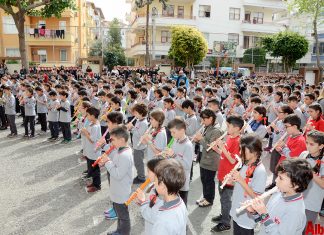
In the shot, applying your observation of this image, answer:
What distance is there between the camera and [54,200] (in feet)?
20.5

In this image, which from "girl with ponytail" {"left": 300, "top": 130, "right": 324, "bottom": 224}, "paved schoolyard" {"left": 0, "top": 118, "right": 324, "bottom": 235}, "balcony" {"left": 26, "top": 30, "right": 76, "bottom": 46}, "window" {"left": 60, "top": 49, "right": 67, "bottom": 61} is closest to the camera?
"girl with ponytail" {"left": 300, "top": 130, "right": 324, "bottom": 224}

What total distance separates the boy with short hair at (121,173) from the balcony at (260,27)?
39196 mm

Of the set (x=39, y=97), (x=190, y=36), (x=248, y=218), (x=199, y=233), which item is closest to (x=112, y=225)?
(x=199, y=233)

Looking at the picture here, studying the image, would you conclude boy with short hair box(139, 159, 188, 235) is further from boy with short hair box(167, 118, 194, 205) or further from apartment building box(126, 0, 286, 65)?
apartment building box(126, 0, 286, 65)

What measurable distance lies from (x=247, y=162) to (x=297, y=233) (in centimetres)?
111

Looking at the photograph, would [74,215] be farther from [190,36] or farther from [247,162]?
[190,36]

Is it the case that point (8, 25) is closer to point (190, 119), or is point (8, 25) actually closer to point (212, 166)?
point (190, 119)

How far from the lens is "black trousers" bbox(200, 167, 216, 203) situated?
5.67m

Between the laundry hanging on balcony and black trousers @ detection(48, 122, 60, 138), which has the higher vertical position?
the laundry hanging on balcony

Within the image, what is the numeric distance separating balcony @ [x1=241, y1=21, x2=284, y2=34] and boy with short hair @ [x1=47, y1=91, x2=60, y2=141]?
34975 millimetres

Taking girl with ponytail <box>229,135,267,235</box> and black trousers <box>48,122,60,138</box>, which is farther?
black trousers <box>48,122,60,138</box>

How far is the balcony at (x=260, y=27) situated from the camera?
40250 millimetres

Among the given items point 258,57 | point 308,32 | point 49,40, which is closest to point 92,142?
point 49,40

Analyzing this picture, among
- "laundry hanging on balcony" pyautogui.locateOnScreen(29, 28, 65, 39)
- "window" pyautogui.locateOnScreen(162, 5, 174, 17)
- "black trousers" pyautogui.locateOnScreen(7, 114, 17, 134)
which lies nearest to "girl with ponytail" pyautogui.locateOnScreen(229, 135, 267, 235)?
"black trousers" pyautogui.locateOnScreen(7, 114, 17, 134)
